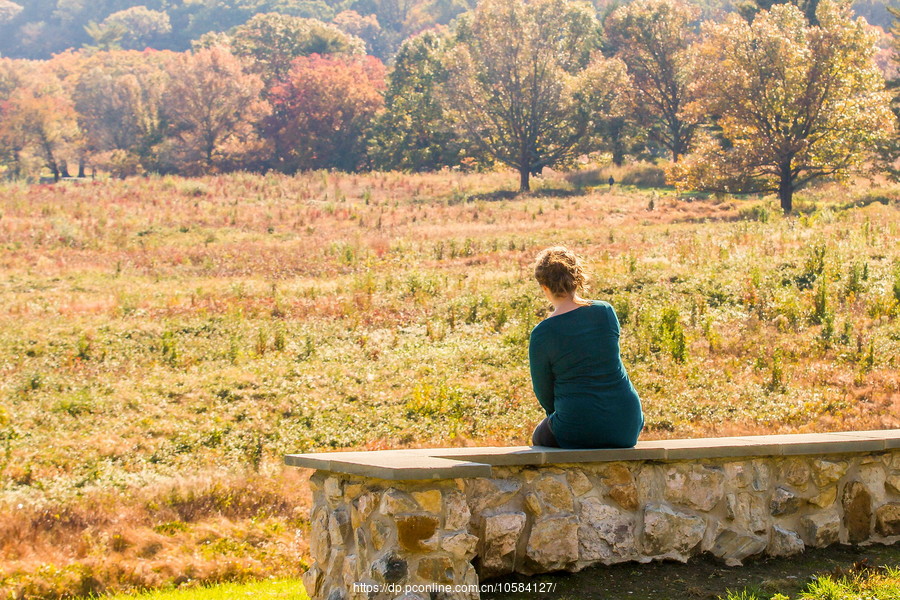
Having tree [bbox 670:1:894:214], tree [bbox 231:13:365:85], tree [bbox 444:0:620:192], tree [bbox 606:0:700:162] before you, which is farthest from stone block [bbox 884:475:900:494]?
tree [bbox 231:13:365:85]

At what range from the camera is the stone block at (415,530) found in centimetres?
387

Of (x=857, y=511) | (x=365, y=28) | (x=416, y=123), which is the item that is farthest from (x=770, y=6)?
(x=365, y=28)

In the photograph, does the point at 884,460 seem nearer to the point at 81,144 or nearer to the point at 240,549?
the point at 240,549

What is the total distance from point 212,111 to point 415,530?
185 feet

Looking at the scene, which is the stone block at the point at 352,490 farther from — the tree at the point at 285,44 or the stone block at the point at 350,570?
the tree at the point at 285,44

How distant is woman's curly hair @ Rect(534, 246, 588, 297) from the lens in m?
4.61

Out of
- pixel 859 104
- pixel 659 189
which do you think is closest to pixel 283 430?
pixel 859 104

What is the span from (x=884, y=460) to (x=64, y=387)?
11531 mm

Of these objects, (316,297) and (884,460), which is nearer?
(884,460)

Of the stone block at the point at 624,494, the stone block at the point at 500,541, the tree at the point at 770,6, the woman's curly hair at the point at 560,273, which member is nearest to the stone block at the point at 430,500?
the stone block at the point at 500,541

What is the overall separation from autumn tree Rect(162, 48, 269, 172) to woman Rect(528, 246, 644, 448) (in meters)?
54.2

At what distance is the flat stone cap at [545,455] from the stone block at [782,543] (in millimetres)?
443

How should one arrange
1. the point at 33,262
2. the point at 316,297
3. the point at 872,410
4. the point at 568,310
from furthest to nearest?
the point at 33,262 < the point at 316,297 < the point at 872,410 < the point at 568,310

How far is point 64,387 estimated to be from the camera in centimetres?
1333
